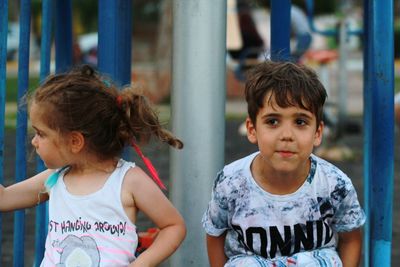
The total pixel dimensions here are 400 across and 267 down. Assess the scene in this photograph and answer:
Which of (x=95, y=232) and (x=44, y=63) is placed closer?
(x=95, y=232)

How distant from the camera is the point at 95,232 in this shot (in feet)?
8.04

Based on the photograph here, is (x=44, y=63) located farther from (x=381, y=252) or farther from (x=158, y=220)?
(x=381, y=252)

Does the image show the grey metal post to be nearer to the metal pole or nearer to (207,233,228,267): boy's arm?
(207,233,228,267): boy's arm

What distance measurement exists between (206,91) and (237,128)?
7.72 meters

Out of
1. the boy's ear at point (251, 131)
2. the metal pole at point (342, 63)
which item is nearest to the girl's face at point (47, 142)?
the boy's ear at point (251, 131)

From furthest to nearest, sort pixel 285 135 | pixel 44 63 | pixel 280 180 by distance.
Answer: pixel 44 63 < pixel 280 180 < pixel 285 135

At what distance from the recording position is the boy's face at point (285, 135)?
239 cm

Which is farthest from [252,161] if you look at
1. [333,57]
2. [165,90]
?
[165,90]

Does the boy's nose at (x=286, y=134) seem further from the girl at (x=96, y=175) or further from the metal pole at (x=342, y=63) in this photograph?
the metal pole at (x=342, y=63)

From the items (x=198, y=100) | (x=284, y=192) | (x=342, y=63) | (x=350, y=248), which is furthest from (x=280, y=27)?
(x=342, y=63)

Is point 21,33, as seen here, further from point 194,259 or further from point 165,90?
point 165,90

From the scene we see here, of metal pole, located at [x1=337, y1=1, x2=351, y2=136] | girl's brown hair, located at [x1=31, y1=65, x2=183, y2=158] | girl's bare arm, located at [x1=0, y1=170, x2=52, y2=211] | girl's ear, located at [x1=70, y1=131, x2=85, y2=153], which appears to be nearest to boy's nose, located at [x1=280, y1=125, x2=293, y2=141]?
girl's brown hair, located at [x1=31, y1=65, x2=183, y2=158]

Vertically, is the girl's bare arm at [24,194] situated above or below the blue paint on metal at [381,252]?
above

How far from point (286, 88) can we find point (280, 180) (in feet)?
0.82
